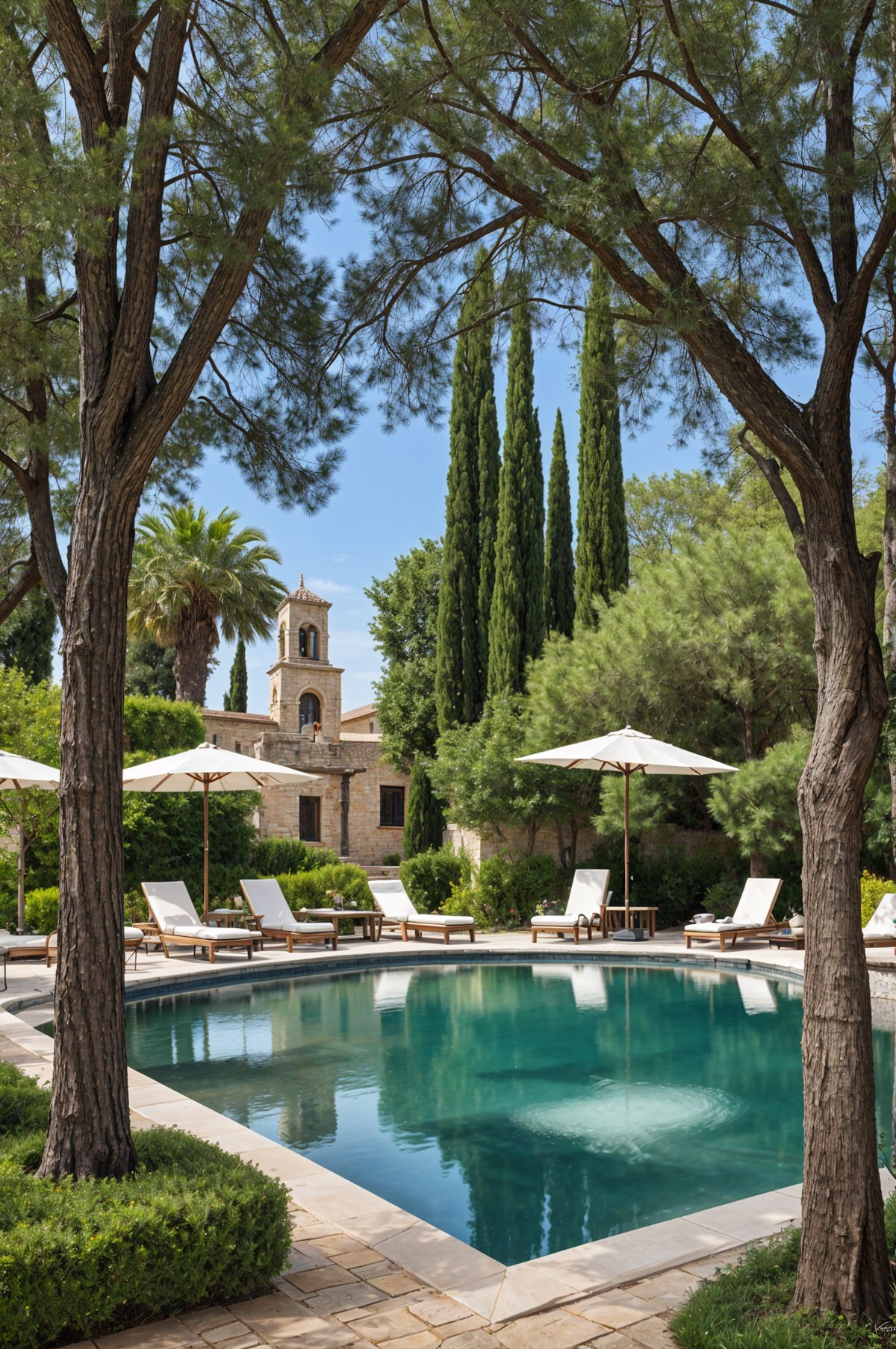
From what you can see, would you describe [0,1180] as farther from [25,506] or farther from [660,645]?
[660,645]

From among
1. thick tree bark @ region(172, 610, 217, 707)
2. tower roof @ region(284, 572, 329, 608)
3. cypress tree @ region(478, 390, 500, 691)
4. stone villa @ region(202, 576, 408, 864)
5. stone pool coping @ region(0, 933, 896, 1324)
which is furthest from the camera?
tower roof @ region(284, 572, 329, 608)

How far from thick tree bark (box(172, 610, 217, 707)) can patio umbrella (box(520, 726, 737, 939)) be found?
37.9 feet

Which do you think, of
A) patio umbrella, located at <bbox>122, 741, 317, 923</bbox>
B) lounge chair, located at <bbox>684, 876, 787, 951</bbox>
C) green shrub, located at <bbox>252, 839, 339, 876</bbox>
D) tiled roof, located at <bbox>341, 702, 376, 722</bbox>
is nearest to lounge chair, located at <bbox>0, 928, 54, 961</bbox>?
patio umbrella, located at <bbox>122, 741, 317, 923</bbox>

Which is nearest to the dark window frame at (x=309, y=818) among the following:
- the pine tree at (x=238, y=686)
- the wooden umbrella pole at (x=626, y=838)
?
the pine tree at (x=238, y=686)

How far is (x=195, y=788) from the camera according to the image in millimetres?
14562

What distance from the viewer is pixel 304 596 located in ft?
103

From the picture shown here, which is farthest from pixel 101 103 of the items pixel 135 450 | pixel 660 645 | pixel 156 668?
pixel 156 668

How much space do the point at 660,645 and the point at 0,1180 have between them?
13167mm

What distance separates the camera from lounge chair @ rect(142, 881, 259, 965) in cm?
1274

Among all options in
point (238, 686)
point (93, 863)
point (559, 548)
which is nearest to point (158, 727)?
point (559, 548)

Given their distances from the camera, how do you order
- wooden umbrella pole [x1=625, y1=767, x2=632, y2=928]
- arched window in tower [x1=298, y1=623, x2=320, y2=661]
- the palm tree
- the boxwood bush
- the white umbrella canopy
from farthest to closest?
1. arched window in tower [x1=298, y1=623, x2=320, y2=661]
2. the palm tree
3. wooden umbrella pole [x1=625, y1=767, x2=632, y2=928]
4. the white umbrella canopy
5. the boxwood bush

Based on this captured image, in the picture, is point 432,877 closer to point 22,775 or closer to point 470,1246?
point 22,775

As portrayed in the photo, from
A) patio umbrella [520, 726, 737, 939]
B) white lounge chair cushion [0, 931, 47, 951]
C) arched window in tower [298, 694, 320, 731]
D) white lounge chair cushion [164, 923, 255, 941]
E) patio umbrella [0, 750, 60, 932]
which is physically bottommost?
white lounge chair cushion [164, 923, 255, 941]

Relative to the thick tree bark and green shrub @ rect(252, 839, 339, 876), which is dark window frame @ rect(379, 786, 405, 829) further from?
green shrub @ rect(252, 839, 339, 876)
